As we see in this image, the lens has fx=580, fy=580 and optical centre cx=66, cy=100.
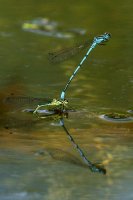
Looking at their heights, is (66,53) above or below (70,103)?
above

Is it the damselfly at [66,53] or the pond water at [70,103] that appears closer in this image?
the pond water at [70,103]

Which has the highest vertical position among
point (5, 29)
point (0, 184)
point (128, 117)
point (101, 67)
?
point (5, 29)

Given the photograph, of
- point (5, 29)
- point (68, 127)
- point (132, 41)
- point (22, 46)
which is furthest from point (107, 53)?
point (68, 127)

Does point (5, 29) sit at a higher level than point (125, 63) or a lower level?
higher

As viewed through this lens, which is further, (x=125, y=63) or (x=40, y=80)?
(x=125, y=63)

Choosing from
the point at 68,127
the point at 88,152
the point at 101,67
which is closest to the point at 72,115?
the point at 68,127

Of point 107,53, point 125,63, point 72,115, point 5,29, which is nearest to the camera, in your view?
point 72,115

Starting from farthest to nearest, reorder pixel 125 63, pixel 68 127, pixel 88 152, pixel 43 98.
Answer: pixel 125 63, pixel 43 98, pixel 68 127, pixel 88 152

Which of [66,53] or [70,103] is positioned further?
[66,53]

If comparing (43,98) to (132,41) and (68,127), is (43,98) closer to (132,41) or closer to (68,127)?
(68,127)
